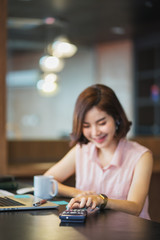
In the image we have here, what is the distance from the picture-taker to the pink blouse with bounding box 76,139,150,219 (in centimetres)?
214

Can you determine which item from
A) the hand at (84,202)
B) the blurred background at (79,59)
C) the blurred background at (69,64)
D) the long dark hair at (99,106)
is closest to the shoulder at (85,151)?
the long dark hair at (99,106)

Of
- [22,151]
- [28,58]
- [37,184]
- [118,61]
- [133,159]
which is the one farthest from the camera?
[28,58]

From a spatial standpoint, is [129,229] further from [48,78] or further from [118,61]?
[118,61]

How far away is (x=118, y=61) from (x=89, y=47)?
989 millimetres

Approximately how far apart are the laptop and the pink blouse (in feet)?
1.76

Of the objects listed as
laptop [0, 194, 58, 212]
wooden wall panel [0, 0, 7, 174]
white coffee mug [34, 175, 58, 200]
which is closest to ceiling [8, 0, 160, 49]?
wooden wall panel [0, 0, 7, 174]

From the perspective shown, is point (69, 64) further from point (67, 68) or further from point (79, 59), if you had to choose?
point (79, 59)

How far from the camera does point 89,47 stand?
973 centimetres

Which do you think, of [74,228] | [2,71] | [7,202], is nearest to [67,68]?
[2,71]

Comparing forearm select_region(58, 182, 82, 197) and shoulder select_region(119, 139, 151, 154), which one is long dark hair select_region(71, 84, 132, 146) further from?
forearm select_region(58, 182, 82, 197)

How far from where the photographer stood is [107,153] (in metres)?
2.26

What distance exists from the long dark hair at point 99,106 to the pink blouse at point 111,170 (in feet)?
0.33

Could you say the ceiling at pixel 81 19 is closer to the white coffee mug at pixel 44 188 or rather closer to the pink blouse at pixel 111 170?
the pink blouse at pixel 111 170

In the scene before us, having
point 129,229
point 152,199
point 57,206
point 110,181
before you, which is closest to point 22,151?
point 152,199
